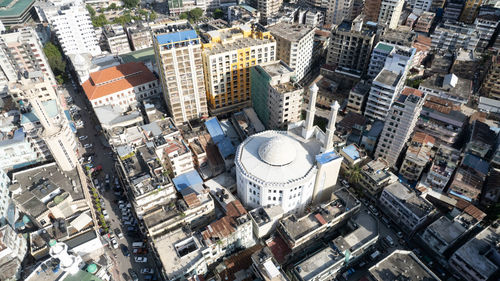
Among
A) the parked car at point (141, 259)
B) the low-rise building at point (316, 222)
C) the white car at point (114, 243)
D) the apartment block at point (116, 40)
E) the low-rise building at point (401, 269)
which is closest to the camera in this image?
the low-rise building at point (401, 269)

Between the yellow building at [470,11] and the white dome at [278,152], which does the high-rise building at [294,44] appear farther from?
the yellow building at [470,11]

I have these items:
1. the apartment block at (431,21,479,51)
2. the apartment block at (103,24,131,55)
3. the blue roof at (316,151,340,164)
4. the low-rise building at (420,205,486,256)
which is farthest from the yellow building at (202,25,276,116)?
the apartment block at (431,21,479,51)

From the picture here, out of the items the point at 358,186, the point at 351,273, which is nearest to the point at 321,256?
the point at 351,273

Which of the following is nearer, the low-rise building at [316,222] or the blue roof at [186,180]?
the low-rise building at [316,222]

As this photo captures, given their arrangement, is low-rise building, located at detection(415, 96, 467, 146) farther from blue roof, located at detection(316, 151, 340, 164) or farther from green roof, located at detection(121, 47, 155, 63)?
green roof, located at detection(121, 47, 155, 63)

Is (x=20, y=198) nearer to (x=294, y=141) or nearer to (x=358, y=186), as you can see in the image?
(x=294, y=141)

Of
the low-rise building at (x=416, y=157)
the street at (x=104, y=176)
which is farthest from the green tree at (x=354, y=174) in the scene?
the street at (x=104, y=176)
